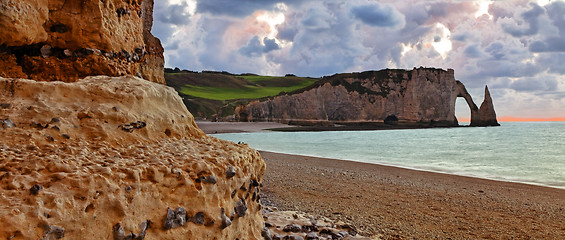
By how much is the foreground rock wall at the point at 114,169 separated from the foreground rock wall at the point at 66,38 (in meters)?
0.40

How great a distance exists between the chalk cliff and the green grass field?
23548mm

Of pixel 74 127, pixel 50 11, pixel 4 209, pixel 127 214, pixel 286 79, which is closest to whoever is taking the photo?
pixel 4 209

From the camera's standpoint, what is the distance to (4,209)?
5.44 feet

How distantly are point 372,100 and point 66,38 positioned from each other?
70.4 meters

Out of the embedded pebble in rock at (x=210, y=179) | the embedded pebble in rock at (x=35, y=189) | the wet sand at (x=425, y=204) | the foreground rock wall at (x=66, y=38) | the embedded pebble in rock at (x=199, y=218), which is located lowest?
the wet sand at (x=425, y=204)

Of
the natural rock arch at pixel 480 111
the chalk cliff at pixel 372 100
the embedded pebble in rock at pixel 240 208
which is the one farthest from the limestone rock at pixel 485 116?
the embedded pebble in rock at pixel 240 208

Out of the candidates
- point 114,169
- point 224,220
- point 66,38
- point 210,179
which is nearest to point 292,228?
point 224,220

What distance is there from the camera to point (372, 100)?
71.2 meters

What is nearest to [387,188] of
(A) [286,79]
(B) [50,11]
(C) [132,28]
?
(C) [132,28]

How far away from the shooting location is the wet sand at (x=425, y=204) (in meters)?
6.37

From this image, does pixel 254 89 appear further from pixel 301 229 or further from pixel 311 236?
pixel 311 236

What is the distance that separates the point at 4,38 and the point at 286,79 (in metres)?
118

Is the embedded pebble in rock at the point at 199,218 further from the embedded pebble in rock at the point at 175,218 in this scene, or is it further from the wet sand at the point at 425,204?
the wet sand at the point at 425,204

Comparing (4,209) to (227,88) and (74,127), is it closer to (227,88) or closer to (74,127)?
(74,127)
